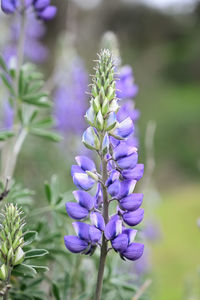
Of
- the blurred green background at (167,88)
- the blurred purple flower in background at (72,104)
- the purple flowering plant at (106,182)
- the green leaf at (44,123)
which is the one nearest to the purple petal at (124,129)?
the purple flowering plant at (106,182)

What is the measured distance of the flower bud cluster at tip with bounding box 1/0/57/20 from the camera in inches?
47.6

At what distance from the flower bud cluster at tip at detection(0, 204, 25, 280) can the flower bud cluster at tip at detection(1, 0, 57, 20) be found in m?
0.72

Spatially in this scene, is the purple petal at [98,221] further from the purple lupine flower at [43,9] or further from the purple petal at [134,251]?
the purple lupine flower at [43,9]

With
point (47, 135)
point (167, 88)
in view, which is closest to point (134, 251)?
point (47, 135)

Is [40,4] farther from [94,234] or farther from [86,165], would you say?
[94,234]

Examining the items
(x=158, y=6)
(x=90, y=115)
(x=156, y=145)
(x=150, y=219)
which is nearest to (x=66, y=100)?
(x=150, y=219)

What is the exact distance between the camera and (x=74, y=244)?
0.70 m

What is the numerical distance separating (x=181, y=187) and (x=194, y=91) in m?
3.34

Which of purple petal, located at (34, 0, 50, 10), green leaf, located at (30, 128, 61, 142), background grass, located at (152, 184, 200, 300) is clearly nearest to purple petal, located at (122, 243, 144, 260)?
green leaf, located at (30, 128, 61, 142)

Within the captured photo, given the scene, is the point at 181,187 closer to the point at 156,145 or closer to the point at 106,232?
the point at 156,145

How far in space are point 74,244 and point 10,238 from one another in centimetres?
10

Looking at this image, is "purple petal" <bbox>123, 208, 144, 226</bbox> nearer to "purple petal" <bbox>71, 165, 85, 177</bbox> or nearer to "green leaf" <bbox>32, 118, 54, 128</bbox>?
"purple petal" <bbox>71, 165, 85, 177</bbox>

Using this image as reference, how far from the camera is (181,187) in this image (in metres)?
8.11

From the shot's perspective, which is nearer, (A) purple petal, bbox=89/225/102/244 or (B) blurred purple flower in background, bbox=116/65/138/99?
(A) purple petal, bbox=89/225/102/244
